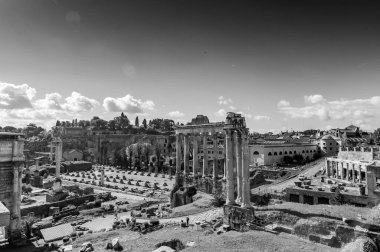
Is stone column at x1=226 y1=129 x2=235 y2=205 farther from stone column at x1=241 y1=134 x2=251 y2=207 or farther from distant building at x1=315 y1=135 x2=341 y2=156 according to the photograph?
distant building at x1=315 y1=135 x2=341 y2=156

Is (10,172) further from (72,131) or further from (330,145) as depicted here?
(72,131)

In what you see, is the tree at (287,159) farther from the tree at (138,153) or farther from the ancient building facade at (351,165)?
the tree at (138,153)

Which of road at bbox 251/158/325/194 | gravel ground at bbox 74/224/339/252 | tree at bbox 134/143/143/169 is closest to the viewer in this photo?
gravel ground at bbox 74/224/339/252

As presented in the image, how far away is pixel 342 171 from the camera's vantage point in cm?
5319

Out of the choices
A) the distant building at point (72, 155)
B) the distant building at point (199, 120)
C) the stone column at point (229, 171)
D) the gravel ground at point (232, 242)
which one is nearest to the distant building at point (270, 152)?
the distant building at point (199, 120)

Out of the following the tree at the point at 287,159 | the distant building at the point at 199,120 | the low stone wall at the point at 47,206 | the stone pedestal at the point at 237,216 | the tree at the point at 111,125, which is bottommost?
the low stone wall at the point at 47,206

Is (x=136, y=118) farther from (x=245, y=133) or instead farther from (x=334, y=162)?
(x=245, y=133)

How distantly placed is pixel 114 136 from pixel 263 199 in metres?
104

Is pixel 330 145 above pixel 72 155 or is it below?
above

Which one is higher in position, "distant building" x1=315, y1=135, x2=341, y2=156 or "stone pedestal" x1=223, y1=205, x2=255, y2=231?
"distant building" x1=315, y1=135, x2=341, y2=156

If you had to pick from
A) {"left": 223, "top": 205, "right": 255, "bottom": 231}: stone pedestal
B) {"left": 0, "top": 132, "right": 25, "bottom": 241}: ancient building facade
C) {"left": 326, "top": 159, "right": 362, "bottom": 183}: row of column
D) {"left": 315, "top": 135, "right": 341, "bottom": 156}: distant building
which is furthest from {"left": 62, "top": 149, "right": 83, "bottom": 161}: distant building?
{"left": 223, "top": 205, "right": 255, "bottom": 231}: stone pedestal

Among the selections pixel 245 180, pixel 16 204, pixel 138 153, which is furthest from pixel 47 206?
pixel 138 153

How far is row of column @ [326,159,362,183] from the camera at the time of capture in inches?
1921

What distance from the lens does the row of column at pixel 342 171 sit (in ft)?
160
